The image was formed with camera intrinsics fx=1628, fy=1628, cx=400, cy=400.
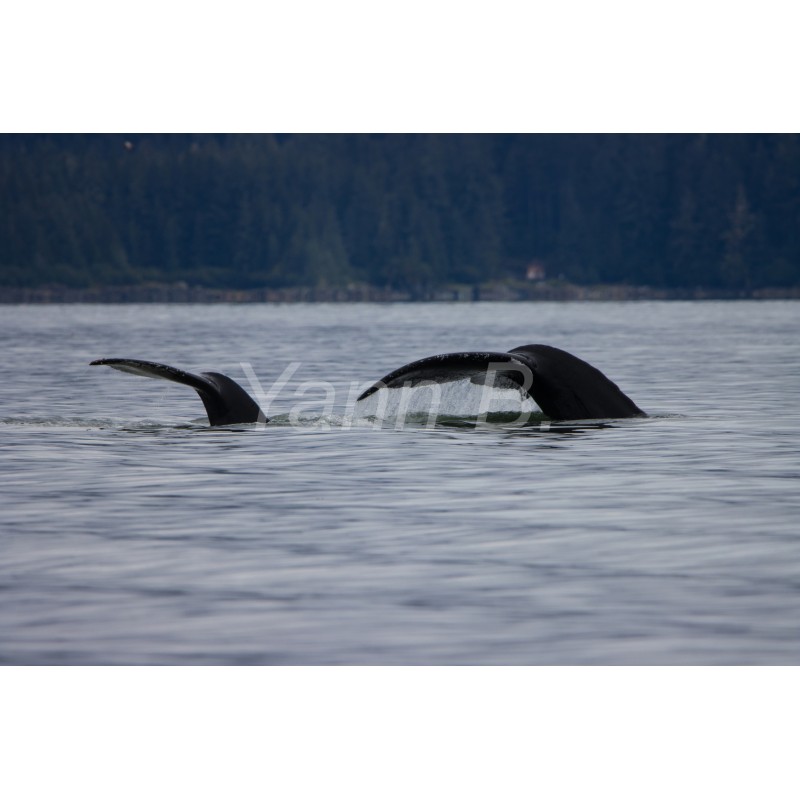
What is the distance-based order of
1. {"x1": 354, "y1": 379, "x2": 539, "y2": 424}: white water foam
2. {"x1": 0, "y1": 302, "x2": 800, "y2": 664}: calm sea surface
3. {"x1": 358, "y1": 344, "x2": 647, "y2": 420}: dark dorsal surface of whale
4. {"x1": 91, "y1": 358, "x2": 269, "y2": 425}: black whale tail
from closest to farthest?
{"x1": 0, "y1": 302, "x2": 800, "y2": 664}: calm sea surface
{"x1": 358, "y1": 344, "x2": 647, "y2": 420}: dark dorsal surface of whale
{"x1": 91, "y1": 358, "x2": 269, "y2": 425}: black whale tail
{"x1": 354, "y1": 379, "x2": 539, "y2": 424}: white water foam

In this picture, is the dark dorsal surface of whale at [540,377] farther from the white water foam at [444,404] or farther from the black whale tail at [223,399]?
the black whale tail at [223,399]

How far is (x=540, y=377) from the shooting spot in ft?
60.1

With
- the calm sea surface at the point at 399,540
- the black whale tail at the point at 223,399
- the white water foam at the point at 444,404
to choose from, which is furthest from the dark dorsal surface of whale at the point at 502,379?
the white water foam at the point at 444,404

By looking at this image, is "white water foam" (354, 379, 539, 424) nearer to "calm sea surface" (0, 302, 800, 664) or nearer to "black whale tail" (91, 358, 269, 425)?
"calm sea surface" (0, 302, 800, 664)

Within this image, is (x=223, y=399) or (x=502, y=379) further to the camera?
(x=223, y=399)

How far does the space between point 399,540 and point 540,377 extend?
645cm

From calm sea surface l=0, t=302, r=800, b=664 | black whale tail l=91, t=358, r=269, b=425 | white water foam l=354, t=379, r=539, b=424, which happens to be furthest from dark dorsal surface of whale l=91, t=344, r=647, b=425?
white water foam l=354, t=379, r=539, b=424

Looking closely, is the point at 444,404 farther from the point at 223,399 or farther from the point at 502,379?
the point at 502,379

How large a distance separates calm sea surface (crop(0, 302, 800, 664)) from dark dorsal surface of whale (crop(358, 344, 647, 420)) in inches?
14.7

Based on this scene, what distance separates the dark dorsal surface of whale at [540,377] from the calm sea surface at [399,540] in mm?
372

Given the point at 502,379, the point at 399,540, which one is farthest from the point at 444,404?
the point at 399,540

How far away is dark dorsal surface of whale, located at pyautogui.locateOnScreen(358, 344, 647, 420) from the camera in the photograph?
16672mm

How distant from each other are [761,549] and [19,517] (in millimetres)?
6002

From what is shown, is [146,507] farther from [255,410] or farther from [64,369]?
[64,369]
